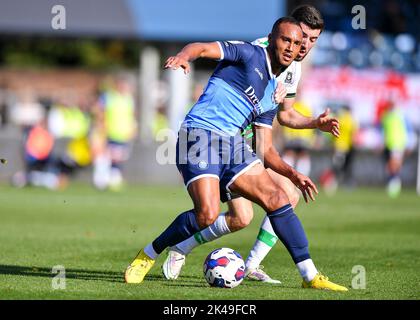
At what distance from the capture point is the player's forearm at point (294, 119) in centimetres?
913

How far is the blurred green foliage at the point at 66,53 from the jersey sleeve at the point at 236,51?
3990 centimetres

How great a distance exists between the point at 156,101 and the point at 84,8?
4320 mm

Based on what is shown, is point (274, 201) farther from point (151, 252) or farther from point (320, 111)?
point (320, 111)

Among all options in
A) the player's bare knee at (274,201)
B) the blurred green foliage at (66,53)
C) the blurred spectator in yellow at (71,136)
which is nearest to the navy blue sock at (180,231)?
the player's bare knee at (274,201)

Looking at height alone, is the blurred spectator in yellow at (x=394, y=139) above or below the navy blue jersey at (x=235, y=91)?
below

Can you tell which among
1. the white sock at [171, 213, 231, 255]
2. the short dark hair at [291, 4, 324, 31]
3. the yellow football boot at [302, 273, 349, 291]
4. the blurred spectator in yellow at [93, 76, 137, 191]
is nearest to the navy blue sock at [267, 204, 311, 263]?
the yellow football boot at [302, 273, 349, 291]

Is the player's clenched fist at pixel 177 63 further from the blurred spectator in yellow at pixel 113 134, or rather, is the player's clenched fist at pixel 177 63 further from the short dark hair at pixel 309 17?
the blurred spectator in yellow at pixel 113 134

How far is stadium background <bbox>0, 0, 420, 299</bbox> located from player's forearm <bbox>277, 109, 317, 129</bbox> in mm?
1515

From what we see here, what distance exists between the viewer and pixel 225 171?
326 inches

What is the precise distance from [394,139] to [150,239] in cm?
1459

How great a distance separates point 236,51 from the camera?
8.13 metres

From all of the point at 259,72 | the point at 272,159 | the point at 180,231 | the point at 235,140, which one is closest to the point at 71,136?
the point at 272,159

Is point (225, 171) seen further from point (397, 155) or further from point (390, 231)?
point (397, 155)
